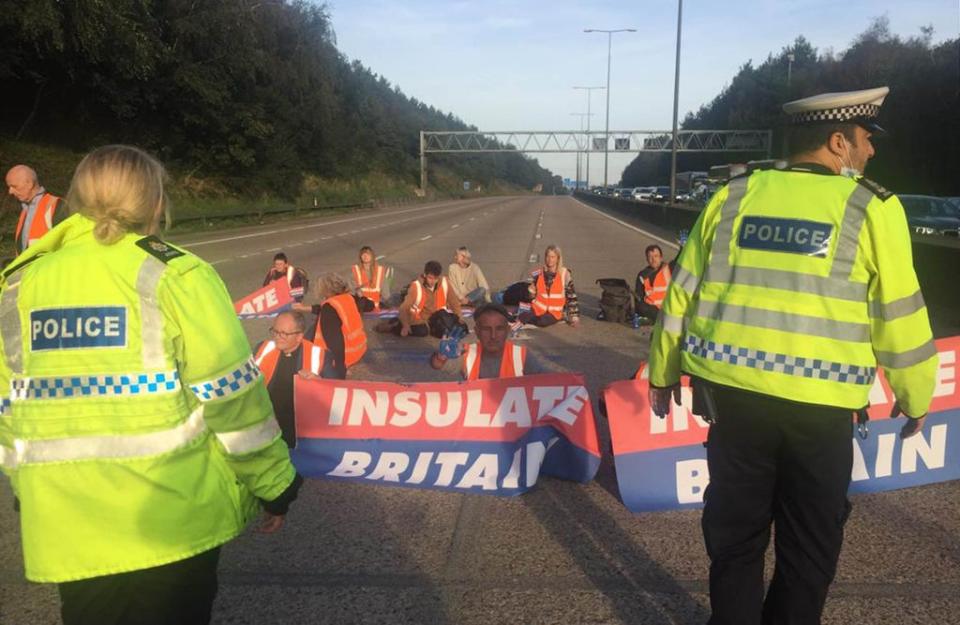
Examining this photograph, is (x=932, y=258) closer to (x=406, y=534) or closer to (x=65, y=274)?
(x=406, y=534)

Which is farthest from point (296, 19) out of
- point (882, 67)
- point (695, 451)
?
point (695, 451)

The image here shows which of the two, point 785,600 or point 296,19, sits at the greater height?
point 296,19

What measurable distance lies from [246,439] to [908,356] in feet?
6.59

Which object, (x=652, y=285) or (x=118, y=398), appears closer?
(x=118, y=398)

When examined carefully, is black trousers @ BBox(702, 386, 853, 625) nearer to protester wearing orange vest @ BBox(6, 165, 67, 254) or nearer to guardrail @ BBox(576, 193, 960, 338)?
protester wearing orange vest @ BBox(6, 165, 67, 254)

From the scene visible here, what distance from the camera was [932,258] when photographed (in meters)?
12.2

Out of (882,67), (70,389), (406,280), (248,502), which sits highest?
(882,67)

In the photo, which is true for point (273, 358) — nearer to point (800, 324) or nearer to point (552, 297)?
point (800, 324)

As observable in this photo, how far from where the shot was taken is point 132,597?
2.10m

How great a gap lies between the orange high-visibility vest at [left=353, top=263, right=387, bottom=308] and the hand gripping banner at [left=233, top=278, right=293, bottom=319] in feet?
4.12

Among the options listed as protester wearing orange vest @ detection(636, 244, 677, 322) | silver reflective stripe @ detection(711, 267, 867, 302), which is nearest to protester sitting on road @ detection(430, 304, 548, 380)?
silver reflective stripe @ detection(711, 267, 867, 302)

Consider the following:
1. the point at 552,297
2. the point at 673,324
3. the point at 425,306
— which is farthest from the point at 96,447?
the point at 552,297

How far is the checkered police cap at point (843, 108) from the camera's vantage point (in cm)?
267

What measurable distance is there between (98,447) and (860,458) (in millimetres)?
4417
